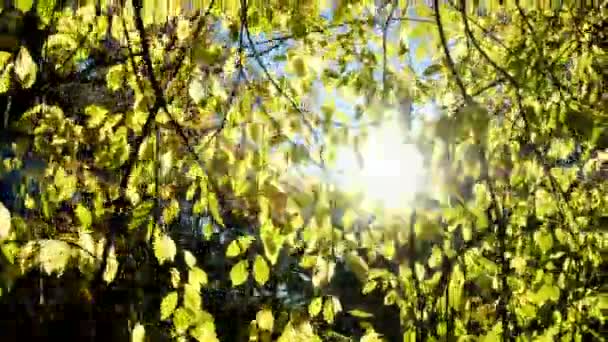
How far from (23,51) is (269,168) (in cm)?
46

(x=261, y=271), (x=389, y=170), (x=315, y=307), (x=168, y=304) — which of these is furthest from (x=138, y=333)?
(x=389, y=170)

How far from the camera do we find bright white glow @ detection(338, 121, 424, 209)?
1083 mm

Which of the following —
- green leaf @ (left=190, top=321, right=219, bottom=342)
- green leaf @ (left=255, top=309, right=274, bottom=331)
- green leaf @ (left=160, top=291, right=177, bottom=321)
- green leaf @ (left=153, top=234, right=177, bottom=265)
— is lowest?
green leaf @ (left=190, top=321, right=219, bottom=342)

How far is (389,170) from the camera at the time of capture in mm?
1114

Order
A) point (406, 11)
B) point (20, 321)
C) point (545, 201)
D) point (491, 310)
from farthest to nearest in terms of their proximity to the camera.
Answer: point (20, 321) < point (491, 310) < point (545, 201) < point (406, 11)

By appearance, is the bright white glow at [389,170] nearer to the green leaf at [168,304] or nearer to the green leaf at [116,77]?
the green leaf at [168,304]

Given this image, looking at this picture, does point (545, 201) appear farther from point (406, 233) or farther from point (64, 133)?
point (64, 133)

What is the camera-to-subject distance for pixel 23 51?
112 cm

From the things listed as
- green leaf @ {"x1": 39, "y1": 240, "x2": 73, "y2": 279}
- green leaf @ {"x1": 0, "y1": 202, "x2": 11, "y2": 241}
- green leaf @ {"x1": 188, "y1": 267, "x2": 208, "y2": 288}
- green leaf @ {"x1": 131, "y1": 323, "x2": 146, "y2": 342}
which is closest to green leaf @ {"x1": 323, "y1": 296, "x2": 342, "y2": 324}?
green leaf @ {"x1": 188, "y1": 267, "x2": 208, "y2": 288}

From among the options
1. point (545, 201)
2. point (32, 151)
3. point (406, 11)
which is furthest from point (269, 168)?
point (545, 201)

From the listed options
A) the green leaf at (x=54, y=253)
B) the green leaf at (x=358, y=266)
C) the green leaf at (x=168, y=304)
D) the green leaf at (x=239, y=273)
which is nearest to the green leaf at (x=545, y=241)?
the green leaf at (x=358, y=266)

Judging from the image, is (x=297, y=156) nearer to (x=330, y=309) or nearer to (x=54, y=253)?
(x=330, y=309)

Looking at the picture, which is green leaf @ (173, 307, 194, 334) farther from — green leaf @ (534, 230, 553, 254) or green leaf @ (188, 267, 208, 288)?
green leaf @ (534, 230, 553, 254)

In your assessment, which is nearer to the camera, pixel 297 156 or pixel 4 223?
pixel 4 223
